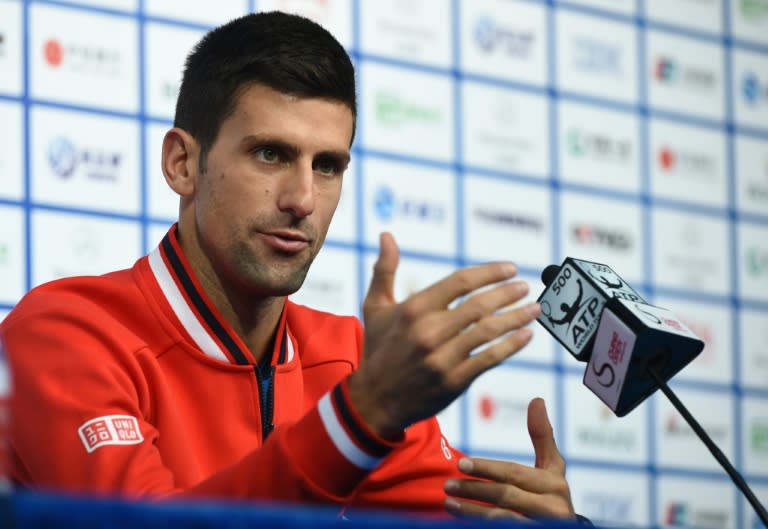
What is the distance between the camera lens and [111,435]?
3.92 ft

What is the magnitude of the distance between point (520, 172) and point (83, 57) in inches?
49.4

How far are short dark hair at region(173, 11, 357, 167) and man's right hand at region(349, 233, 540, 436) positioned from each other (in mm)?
528

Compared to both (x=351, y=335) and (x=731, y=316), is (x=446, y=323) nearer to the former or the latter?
(x=351, y=335)

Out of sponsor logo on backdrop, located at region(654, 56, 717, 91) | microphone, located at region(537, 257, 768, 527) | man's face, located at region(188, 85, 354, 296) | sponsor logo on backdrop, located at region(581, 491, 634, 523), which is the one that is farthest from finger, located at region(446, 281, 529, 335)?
sponsor logo on backdrop, located at region(654, 56, 717, 91)

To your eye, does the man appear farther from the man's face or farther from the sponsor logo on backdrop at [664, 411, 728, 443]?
the sponsor logo on backdrop at [664, 411, 728, 443]

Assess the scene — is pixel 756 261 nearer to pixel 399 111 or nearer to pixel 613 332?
pixel 399 111

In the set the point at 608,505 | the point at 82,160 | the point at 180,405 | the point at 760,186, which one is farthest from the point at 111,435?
the point at 760,186

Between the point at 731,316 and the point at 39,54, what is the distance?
220 cm

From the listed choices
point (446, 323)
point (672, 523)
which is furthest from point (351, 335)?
point (672, 523)

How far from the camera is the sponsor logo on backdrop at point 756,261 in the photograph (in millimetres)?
3762

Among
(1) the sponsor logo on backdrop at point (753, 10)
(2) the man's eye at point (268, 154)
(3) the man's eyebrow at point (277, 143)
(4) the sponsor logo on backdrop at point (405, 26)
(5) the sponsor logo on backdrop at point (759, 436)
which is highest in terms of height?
(1) the sponsor logo on backdrop at point (753, 10)

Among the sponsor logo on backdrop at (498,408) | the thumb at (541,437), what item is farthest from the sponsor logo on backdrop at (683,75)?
the thumb at (541,437)

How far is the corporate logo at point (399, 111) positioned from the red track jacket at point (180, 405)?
Result: 1.51m

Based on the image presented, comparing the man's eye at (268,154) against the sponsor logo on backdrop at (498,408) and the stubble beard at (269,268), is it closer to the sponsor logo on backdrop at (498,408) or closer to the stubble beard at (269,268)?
the stubble beard at (269,268)
